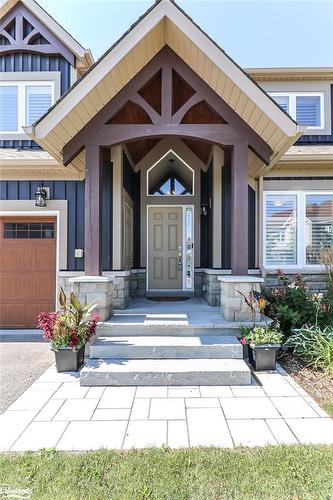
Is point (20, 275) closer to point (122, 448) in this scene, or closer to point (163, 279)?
point (163, 279)

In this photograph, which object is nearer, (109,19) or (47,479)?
(47,479)

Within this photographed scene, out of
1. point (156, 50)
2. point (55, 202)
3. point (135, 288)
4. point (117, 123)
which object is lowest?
point (135, 288)

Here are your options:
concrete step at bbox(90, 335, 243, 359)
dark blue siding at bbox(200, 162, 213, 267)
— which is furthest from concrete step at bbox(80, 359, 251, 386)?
dark blue siding at bbox(200, 162, 213, 267)

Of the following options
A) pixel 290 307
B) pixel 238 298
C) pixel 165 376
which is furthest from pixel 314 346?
pixel 165 376

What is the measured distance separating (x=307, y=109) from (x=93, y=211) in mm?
5891

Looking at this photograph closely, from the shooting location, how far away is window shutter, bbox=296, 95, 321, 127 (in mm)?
7086

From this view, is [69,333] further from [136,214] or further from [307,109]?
[307,109]

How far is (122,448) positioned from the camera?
8.18 ft

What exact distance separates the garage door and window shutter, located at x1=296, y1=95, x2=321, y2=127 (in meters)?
6.27

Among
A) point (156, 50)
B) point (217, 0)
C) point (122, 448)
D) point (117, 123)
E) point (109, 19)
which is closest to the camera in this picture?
point (122, 448)

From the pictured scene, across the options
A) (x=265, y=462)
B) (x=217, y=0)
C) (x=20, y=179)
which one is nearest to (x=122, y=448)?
(x=265, y=462)

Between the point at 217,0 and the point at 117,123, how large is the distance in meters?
3.71

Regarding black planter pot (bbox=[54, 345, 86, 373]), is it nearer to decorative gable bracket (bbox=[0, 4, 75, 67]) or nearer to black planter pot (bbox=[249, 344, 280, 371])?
black planter pot (bbox=[249, 344, 280, 371])

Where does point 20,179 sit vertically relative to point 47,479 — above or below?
above
